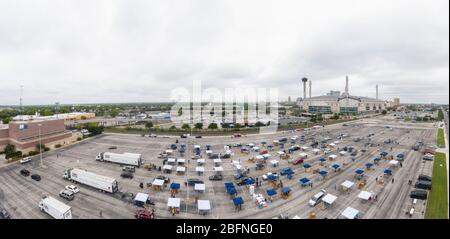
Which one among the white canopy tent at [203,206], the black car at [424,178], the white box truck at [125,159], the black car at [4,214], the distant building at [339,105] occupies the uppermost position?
the distant building at [339,105]

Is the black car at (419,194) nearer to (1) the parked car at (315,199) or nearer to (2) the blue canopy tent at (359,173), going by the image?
(2) the blue canopy tent at (359,173)

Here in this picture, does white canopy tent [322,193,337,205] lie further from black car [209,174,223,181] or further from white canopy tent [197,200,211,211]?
black car [209,174,223,181]

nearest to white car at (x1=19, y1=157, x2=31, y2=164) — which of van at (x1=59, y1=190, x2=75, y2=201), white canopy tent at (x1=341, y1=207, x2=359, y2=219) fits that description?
van at (x1=59, y1=190, x2=75, y2=201)

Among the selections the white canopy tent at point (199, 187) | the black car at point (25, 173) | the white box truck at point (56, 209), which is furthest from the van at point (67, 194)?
the white canopy tent at point (199, 187)

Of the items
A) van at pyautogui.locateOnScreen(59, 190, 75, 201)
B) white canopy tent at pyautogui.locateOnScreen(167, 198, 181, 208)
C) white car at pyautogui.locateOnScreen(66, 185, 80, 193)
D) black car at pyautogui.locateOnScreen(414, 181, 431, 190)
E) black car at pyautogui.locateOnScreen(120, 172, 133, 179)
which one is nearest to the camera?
white canopy tent at pyautogui.locateOnScreen(167, 198, 181, 208)
